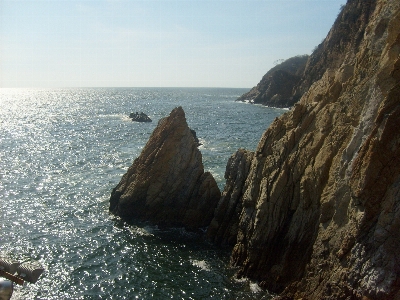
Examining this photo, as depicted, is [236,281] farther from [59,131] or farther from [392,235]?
[59,131]

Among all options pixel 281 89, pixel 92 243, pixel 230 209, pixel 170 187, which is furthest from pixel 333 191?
pixel 281 89

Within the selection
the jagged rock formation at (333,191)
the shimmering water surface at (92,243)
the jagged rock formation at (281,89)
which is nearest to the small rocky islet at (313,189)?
the jagged rock formation at (333,191)

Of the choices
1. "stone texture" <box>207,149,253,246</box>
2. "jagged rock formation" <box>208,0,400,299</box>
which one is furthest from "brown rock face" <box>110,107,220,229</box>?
"jagged rock formation" <box>208,0,400,299</box>

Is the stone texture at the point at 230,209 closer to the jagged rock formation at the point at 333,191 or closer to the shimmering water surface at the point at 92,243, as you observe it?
the jagged rock formation at the point at 333,191

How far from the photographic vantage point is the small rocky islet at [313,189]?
49.6 ft

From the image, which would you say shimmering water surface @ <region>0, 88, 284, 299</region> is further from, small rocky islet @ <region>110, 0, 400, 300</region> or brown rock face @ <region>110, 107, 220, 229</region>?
small rocky islet @ <region>110, 0, 400, 300</region>

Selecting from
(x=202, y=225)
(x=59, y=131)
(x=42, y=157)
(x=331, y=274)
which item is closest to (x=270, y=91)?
(x=59, y=131)

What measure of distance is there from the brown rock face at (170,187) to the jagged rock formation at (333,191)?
7.44 ft

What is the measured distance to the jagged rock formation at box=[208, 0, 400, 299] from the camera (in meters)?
15.0

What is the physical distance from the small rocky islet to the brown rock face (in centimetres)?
8

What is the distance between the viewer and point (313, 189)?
19.4 meters

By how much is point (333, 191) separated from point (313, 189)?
163cm

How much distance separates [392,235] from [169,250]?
14.4m

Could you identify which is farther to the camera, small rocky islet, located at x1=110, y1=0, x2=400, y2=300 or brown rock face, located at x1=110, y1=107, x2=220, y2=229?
brown rock face, located at x1=110, y1=107, x2=220, y2=229
